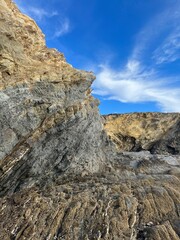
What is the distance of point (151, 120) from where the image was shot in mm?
59875

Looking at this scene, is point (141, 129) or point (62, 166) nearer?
point (62, 166)

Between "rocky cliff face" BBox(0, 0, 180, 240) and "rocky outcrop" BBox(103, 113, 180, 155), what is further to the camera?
"rocky outcrop" BBox(103, 113, 180, 155)

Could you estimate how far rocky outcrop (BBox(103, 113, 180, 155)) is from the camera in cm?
5697

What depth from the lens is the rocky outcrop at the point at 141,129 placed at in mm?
56969

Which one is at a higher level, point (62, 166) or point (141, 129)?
point (141, 129)

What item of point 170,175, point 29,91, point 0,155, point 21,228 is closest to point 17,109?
point 29,91

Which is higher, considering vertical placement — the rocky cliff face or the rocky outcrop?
the rocky outcrop

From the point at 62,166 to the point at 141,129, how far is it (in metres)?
39.3

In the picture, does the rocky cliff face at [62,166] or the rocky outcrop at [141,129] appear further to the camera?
the rocky outcrop at [141,129]

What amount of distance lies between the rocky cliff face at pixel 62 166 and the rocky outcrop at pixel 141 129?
1104 inches

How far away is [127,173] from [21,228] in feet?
35.0

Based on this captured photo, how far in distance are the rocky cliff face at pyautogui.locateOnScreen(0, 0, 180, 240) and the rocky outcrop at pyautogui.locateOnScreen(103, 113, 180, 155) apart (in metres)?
28.1

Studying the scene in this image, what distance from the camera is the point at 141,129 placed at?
5962cm

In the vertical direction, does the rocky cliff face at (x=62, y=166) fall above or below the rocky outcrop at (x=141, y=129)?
below
